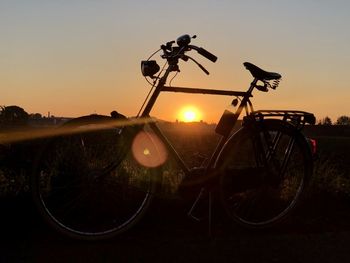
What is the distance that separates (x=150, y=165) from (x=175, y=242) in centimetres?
74

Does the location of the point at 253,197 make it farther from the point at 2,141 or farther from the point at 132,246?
the point at 2,141

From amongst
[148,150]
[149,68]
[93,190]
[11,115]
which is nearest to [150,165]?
[148,150]

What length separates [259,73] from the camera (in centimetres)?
527

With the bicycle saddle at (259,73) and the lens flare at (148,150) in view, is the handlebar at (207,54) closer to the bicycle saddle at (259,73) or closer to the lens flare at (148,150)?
the bicycle saddle at (259,73)

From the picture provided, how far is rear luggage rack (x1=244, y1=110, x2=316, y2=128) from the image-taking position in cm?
540

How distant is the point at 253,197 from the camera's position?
5.68m

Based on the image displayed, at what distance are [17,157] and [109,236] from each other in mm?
2955

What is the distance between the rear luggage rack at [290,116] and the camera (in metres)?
5.40

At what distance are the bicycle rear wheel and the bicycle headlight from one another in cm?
105

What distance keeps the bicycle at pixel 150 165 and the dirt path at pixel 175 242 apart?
180 mm

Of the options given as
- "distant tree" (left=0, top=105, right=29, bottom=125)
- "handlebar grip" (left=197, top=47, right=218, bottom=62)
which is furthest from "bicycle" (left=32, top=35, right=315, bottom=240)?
"distant tree" (left=0, top=105, right=29, bottom=125)

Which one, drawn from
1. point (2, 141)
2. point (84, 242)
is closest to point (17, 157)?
point (2, 141)

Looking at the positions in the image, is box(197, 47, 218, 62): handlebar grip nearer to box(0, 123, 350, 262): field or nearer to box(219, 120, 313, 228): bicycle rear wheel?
box(219, 120, 313, 228): bicycle rear wheel

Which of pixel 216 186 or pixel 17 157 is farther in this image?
pixel 17 157
